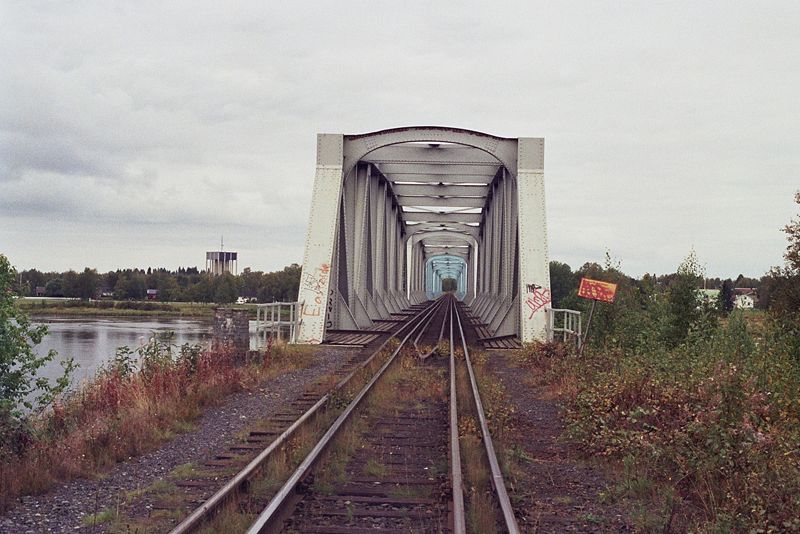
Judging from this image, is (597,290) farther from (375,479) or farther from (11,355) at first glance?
(11,355)

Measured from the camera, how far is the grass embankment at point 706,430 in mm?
4980

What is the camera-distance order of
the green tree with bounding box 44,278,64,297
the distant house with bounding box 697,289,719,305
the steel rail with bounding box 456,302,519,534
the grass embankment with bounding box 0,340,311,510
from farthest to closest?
the green tree with bounding box 44,278,64,297 < the distant house with bounding box 697,289,719,305 < the grass embankment with bounding box 0,340,311,510 < the steel rail with bounding box 456,302,519,534

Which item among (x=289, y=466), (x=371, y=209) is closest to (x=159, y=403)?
(x=289, y=466)

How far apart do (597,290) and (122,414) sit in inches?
326

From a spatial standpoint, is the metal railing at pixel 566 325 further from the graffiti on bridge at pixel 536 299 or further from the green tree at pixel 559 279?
the green tree at pixel 559 279

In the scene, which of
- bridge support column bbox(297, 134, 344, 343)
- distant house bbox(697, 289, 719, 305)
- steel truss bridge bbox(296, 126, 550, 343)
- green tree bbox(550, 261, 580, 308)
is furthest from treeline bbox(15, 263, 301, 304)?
distant house bbox(697, 289, 719, 305)

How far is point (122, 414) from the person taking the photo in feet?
27.5

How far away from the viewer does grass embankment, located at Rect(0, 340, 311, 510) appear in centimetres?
611

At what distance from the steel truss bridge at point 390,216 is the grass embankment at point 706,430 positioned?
779 centimetres

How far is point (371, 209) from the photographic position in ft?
88.1

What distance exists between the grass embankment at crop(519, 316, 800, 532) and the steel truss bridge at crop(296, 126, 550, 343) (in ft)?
25.6

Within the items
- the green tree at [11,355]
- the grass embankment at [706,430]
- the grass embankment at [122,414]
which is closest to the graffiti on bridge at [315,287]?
the grass embankment at [122,414]

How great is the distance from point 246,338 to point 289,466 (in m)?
7.53

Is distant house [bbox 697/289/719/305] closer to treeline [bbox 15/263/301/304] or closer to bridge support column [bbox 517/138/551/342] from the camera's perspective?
bridge support column [bbox 517/138/551/342]
